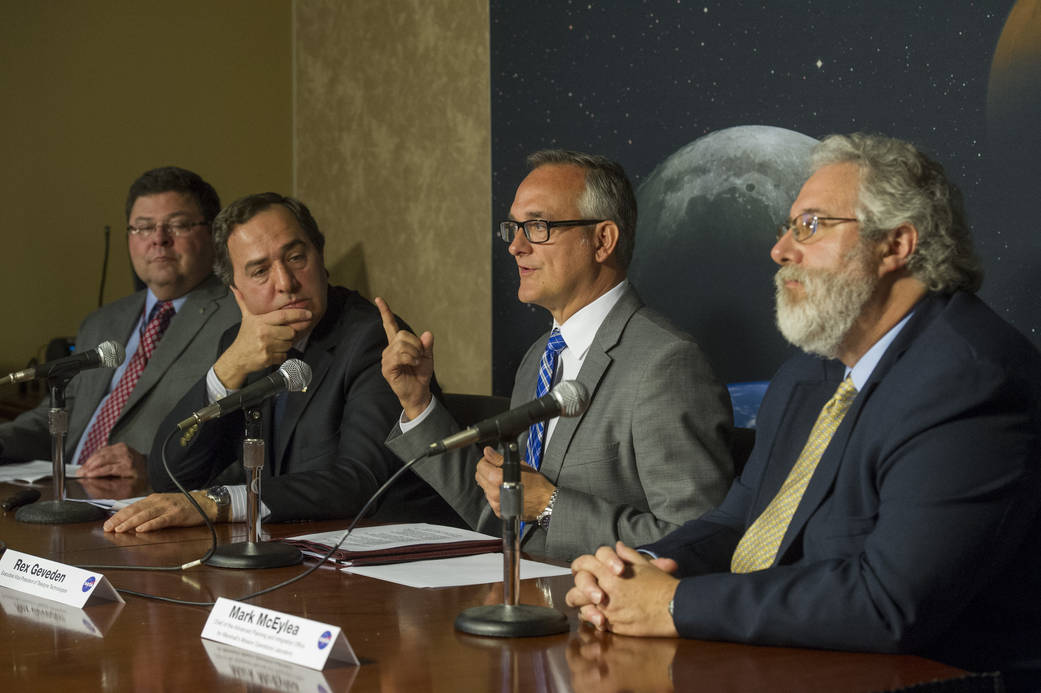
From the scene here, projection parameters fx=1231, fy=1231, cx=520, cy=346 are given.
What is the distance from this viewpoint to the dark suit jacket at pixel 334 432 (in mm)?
3094

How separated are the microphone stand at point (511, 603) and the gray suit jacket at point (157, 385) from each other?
2448 millimetres

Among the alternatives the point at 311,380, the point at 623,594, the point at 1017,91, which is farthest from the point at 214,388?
the point at 1017,91

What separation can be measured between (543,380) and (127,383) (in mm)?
1868

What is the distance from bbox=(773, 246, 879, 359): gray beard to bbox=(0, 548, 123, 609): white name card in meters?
1.21

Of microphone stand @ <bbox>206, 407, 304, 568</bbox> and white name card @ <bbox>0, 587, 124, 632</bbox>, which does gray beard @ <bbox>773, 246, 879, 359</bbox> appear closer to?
microphone stand @ <bbox>206, 407, 304, 568</bbox>

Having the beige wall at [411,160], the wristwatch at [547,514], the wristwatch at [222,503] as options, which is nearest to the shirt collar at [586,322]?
the wristwatch at [547,514]

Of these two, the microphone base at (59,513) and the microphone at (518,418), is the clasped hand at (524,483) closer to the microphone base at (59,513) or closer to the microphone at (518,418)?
the microphone at (518,418)

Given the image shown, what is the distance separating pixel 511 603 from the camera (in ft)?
5.78

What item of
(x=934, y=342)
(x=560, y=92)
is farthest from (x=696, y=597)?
(x=560, y=92)

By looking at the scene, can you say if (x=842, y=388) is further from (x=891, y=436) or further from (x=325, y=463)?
(x=325, y=463)

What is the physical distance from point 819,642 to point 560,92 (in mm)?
2681

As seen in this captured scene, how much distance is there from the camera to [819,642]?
165 centimetres

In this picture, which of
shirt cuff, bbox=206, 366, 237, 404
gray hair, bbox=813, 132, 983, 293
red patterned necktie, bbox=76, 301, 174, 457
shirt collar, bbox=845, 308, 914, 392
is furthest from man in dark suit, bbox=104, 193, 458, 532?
gray hair, bbox=813, 132, 983, 293

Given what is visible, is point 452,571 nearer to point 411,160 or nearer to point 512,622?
point 512,622
